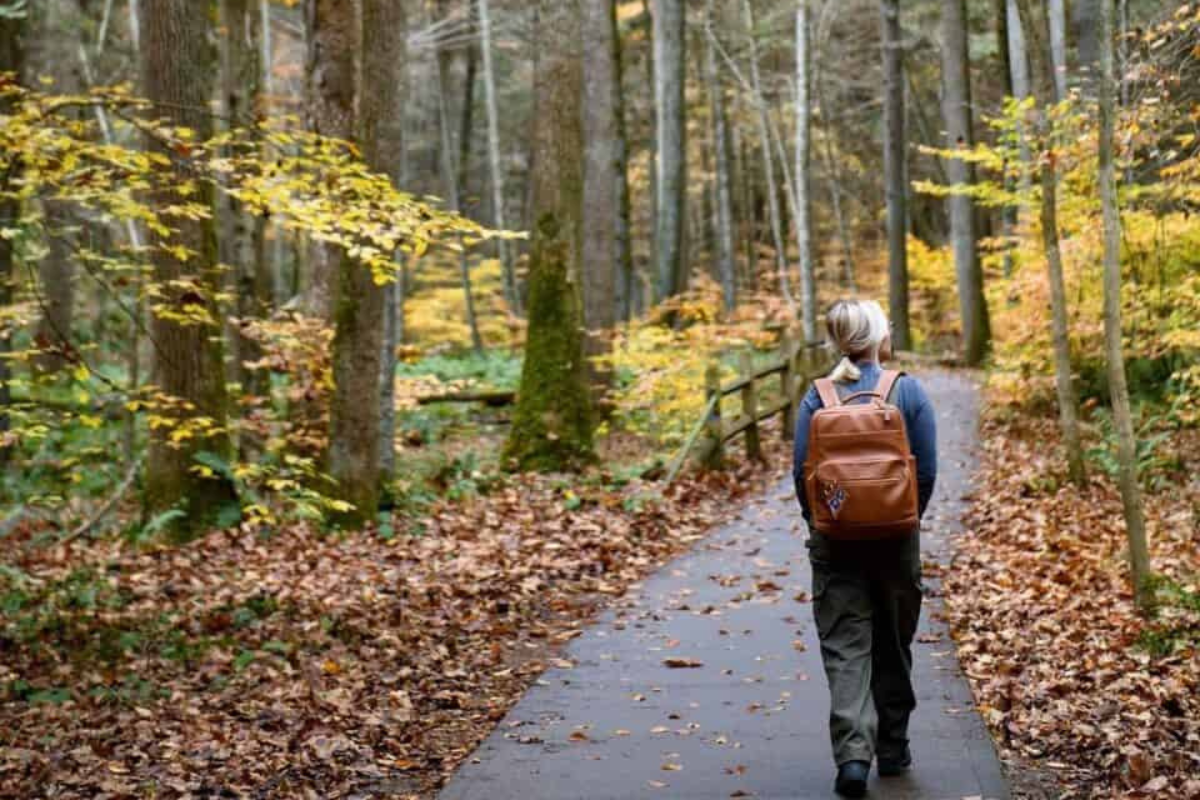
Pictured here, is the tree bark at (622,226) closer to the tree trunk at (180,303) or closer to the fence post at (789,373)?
the fence post at (789,373)

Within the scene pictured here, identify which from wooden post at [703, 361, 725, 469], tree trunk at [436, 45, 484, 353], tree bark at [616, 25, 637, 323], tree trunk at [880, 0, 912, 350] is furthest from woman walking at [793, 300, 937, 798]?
tree trunk at [436, 45, 484, 353]

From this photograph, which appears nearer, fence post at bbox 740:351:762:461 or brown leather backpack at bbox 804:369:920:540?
brown leather backpack at bbox 804:369:920:540

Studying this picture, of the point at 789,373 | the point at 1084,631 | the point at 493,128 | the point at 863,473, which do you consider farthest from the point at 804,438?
the point at 493,128

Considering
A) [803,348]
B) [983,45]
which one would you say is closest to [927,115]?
[983,45]

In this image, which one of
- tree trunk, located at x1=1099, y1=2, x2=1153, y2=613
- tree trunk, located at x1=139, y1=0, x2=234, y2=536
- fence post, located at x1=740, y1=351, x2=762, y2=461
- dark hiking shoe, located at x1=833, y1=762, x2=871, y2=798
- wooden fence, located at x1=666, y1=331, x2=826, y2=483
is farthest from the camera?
fence post, located at x1=740, y1=351, x2=762, y2=461

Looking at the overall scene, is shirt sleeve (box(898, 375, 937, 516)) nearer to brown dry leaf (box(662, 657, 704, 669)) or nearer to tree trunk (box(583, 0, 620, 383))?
brown dry leaf (box(662, 657, 704, 669))

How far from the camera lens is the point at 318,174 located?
8.19m

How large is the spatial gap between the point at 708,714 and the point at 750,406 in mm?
8851

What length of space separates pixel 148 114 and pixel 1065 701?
8934 millimetres

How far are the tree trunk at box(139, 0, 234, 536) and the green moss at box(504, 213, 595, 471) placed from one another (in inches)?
127

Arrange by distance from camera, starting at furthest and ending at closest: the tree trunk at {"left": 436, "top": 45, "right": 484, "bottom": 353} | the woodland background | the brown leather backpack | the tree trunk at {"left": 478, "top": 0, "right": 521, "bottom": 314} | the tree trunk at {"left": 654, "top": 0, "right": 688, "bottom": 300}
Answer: the tree trunk at {"left": 436, "top": 45, "right": 484, "bottom": 353}, the tree trunk at {"left": 478, "top": 0, "right": 521, "bottom": 314}, the tree trunk at {"left": 654, "top": 0, "right": 688, "bottom": 300}, the woodland background, the brown leather backpack

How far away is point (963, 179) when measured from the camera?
2358 centimetres

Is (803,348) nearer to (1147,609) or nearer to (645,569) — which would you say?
(645,569)

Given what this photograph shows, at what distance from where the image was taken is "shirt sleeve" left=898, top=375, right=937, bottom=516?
463 centimetres
